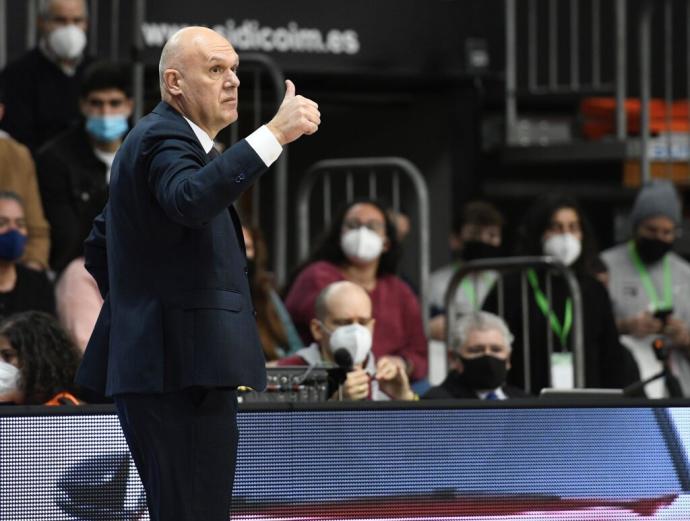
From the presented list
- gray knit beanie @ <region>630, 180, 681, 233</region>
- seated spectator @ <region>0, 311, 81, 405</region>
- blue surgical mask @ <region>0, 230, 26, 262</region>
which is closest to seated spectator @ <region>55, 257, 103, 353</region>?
blue surgical mask @ <region>0, 230, 26, 262</region>

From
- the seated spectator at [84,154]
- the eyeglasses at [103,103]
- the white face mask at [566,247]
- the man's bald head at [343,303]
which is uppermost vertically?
the eyeglasses at [103,103]

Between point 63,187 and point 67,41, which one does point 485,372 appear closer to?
point 63,187

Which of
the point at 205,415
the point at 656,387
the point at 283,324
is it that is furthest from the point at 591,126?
the point at 205,415

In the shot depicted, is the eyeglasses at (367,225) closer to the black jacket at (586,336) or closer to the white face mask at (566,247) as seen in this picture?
the black jacket at (586,336)

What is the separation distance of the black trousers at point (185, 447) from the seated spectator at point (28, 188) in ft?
13.7

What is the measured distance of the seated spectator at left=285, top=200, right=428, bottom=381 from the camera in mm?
7582

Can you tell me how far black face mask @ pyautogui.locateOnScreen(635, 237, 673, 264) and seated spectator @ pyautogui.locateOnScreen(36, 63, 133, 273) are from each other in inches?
112

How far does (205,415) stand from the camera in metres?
3.57

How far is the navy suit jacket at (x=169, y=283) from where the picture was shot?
3.52 meters

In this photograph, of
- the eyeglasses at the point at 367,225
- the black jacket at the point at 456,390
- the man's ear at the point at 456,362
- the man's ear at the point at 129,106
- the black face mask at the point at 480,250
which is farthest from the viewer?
the black face mask at the point at 480,250

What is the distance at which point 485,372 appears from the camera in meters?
6.47

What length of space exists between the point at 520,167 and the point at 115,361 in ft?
28.2

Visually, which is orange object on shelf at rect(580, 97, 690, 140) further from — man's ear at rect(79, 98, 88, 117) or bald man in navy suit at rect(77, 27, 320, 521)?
bald man in navy suit at rect(77, 27, 320, 521)

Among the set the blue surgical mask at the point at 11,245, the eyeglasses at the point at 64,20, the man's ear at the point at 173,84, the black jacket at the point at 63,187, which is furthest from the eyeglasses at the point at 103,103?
the man's ear at the point at 173,84
